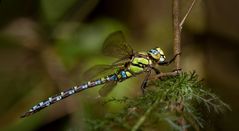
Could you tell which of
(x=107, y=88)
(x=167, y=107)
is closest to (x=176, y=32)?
(x=167, y=107)

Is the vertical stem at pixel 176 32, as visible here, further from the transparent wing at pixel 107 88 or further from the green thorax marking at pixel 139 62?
the transparent wing at pixel 107 88

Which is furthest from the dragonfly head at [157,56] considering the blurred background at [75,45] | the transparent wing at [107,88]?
the blurred background at [75,45]

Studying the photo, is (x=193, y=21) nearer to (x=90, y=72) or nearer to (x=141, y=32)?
(x=141, y=32)

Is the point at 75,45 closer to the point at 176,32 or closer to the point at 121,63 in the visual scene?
the point at 121,63

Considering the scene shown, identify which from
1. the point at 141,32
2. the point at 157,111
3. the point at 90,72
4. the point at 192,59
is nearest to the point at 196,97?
the point at 157,111

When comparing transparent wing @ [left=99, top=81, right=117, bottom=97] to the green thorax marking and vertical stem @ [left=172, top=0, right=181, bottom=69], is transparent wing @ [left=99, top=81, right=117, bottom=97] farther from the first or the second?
vertical stem @ [left=172, top=0, right=181, bottom=69]

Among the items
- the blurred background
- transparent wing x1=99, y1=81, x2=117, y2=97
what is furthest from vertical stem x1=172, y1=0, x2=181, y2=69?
the blurred background
